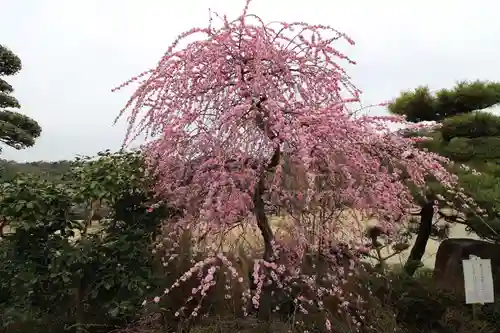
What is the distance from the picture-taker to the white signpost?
3.85m

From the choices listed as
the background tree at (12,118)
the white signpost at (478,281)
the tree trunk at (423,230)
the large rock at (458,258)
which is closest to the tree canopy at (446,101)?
the tree trunk at (423,230)

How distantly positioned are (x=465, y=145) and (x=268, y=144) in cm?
243

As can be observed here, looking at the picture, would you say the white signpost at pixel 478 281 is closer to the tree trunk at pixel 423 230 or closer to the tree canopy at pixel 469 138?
the tree canopy at pixel 469 138

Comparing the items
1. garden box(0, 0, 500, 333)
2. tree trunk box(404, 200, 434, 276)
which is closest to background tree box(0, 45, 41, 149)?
garden box(0, 0, 500, 333)

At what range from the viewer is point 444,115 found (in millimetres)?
5367

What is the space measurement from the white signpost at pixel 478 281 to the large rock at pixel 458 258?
901 millimetres

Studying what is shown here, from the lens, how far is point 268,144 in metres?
3.36

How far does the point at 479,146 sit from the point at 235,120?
2829 millimetres

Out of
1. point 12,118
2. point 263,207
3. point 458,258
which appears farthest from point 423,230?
point 12,118

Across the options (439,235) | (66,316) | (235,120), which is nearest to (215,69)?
(235,120)

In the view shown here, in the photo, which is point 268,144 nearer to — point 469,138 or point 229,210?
point 229,210

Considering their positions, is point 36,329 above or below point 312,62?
below

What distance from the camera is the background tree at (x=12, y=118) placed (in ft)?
23.6

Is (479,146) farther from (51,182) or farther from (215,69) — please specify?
(51,182)
